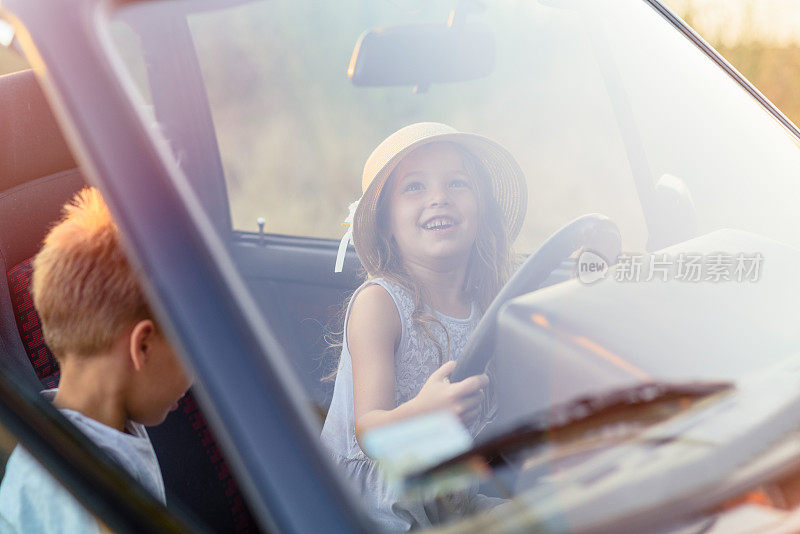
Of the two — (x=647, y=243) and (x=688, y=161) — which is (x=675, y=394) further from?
(x=688, y=161)

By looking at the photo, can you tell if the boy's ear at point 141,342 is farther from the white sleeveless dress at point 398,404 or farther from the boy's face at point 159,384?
the white sleeveless dress at point 398,404

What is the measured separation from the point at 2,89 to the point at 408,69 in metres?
0.91

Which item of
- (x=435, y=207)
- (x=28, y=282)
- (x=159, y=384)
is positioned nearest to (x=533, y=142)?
(x=435, y=207)

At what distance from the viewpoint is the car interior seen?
1161mm

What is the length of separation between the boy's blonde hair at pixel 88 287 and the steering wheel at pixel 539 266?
21.0 inches

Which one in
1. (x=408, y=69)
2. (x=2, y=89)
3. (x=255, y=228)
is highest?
(x=2, y=89)

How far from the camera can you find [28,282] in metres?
1.49

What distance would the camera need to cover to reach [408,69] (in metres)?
1.61

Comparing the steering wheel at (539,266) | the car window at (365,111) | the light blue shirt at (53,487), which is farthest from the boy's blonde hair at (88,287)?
the steering wheel at (539,266)

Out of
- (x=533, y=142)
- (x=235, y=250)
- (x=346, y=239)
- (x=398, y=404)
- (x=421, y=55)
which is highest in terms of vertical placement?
(x=421, y=55)

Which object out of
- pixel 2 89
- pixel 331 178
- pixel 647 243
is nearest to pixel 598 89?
pixel 647 243

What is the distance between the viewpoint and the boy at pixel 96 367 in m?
0.98

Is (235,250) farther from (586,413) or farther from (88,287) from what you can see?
(586,413)

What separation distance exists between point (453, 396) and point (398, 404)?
0.13 m
